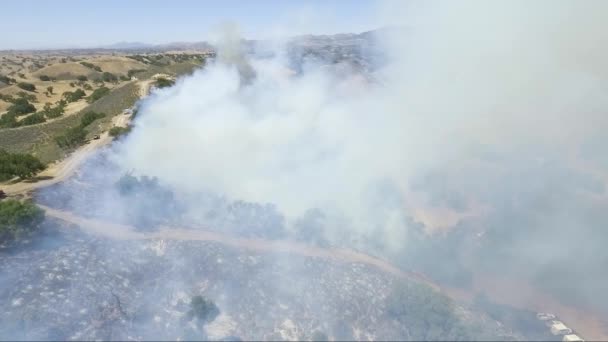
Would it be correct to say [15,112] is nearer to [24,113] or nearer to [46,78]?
[24,113]

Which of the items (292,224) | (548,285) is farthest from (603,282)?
(292,224)

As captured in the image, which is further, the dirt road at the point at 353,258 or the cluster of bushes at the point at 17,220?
the dirt road at the point at 353,258

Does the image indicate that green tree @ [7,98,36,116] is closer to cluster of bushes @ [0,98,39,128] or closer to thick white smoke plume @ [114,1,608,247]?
cluster of bushes @ [0,98,39,128]

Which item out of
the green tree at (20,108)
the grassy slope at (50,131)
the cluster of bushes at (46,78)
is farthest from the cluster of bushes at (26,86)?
the grassy slope at (50,131)

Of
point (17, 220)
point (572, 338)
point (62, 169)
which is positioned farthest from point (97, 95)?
point (572, 338)

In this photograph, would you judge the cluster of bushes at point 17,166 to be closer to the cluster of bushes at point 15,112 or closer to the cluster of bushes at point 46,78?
the cluster of bushes at point 15,112

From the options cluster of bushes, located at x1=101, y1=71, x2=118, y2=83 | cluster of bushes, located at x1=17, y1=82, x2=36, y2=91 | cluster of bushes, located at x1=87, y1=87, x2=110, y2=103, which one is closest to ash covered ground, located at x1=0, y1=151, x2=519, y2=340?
cluster of bushes, located at x1=87, y1=87, x2=110, y2=103
